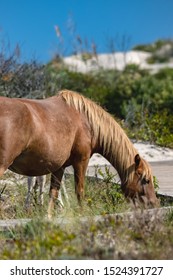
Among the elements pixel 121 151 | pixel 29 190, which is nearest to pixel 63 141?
pixel 121 151

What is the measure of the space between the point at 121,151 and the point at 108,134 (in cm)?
27

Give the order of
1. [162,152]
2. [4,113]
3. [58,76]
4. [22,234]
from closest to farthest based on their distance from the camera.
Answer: [22,234] < [4,113] < [162,152] < [58,76]

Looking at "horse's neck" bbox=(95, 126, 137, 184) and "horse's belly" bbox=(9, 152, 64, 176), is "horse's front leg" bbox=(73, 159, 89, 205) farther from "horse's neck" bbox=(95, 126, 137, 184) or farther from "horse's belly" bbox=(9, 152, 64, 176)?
"horse's neck" bbox=(95, 126, 137, 184)

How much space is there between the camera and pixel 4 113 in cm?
796

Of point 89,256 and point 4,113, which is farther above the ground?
point 4,113

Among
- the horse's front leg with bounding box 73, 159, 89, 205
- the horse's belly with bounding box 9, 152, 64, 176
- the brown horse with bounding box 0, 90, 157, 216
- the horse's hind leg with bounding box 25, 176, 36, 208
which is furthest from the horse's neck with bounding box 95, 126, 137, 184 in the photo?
the horse's hind leg with bounding box 25, 176, 36, 208

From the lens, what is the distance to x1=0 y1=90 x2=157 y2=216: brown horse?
802cm

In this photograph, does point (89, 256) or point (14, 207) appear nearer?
point (89, 256)

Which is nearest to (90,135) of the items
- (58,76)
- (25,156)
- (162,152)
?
(25,156)

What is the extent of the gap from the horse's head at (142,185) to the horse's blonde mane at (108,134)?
0.07 metres

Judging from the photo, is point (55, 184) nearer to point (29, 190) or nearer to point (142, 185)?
point (29, 190)

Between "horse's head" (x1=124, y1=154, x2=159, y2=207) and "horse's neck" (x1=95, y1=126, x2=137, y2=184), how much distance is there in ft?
0.27
